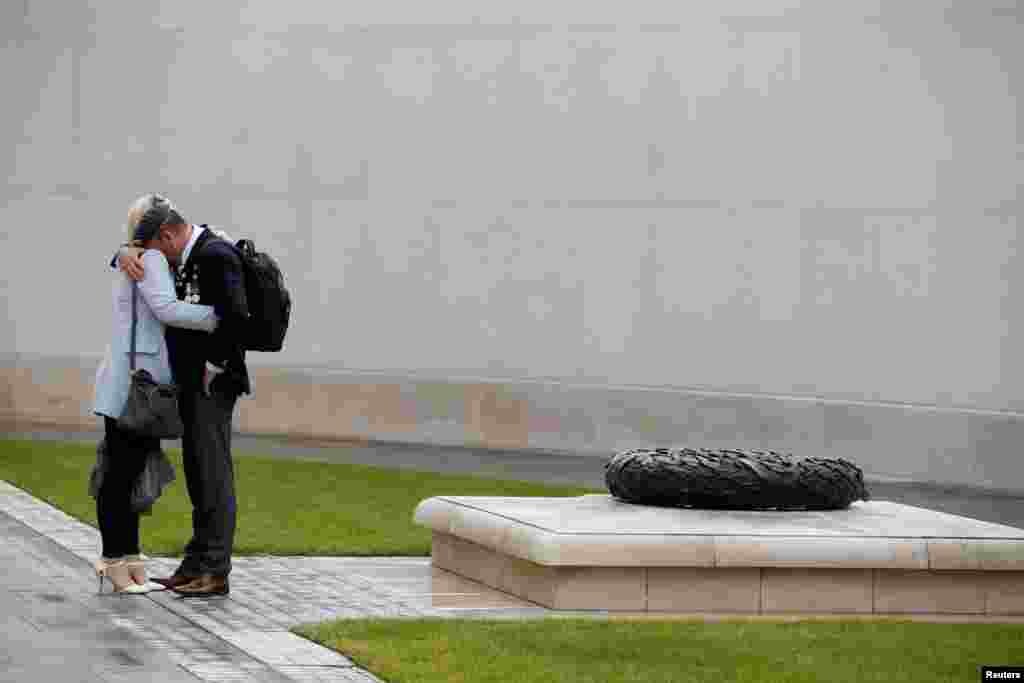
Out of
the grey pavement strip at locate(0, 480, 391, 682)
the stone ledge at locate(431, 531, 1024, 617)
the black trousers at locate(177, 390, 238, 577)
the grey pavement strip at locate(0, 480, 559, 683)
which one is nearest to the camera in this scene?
the grey pavement strip at locate(0, 480, 391, 682)

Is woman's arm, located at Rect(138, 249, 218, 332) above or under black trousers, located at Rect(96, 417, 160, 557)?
above

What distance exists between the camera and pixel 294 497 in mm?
14602

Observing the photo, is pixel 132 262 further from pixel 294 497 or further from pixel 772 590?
pixel 294 497

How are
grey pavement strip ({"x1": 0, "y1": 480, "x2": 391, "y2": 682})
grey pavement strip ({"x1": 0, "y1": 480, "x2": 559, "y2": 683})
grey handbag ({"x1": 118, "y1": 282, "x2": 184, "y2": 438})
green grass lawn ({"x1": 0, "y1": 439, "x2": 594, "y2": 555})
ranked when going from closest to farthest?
1. grey pavement strip ({"x1": 0, "y1": 480, "x2": 391, "y2": 682})
2. grey pavement strip ({"x1": 0, "y1": 480, "x2": 559, "y2": 683})
3. grey handbag ({"x1": 118, "y1": 282, "x2": 184, "y2": 438})
4. green grass lawn ({"x1": 0, "y1": 439, "x2": 594, "y2": 555})

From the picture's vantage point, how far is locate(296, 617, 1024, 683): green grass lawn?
8.19 meters

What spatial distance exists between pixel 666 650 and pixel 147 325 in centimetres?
301

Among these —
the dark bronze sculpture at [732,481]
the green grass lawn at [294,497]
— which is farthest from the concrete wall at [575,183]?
the dark bronze sculpture at [732,481]

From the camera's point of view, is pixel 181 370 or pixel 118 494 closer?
pixel 118 494

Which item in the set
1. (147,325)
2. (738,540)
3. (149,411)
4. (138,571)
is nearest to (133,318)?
(147,325)

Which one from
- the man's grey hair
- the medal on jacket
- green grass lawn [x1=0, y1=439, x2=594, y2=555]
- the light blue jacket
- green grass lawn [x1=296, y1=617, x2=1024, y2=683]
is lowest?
green grass lawn [x1=296, y1=617, x2=1024, y2=683]

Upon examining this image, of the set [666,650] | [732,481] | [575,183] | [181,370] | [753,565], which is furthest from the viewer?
[575,183]

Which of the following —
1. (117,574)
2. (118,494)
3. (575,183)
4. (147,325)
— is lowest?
(117,574)

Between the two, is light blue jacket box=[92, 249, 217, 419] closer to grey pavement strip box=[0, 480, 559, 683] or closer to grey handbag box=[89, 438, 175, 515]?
grey handbag box=[89, 438, 175, 515]

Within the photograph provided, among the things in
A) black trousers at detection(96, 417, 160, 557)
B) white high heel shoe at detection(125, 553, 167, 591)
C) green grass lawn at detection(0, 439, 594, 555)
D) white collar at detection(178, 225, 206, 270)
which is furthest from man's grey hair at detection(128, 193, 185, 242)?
green grass lawn at detection(0, 439, 594, 555)
